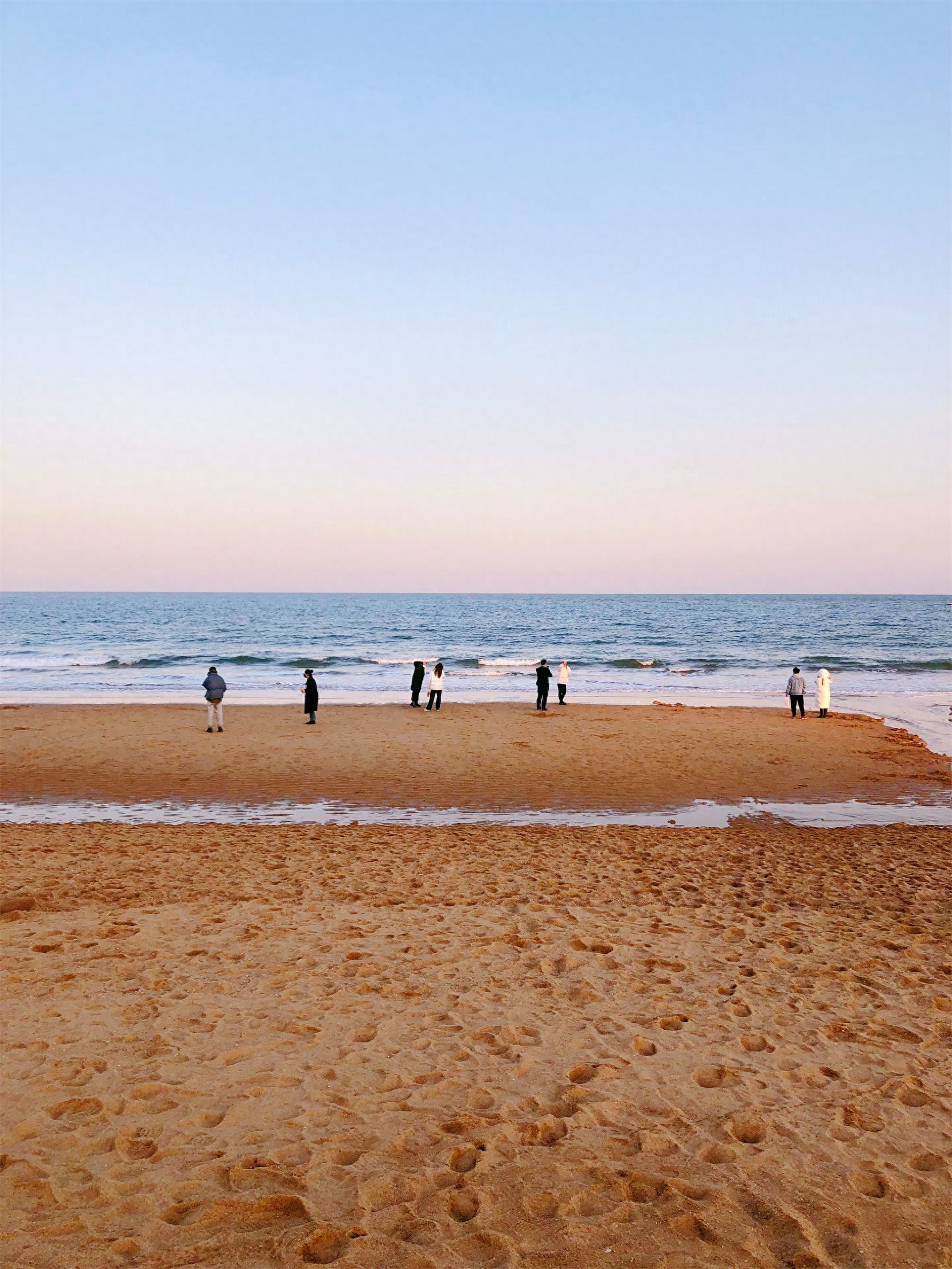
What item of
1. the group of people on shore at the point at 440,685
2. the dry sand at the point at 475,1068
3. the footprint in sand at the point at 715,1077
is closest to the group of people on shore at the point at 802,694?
the group of people on shore at the point at 440,685

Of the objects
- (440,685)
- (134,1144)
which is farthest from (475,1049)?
(440,685)

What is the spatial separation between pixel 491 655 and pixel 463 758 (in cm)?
3703

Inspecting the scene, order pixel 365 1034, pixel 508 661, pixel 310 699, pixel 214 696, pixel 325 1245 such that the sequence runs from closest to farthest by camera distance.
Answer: pixel 325 1245
pixel 365 1034
pixel 214 696
pixel 310 699
pixel 508 661

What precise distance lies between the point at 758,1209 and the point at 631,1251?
66 cm

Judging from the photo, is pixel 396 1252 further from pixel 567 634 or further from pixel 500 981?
pixel 567 634

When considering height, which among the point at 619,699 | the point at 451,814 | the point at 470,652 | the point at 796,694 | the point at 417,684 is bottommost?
the point at 470,652

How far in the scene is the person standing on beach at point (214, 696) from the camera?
20062 millimetres

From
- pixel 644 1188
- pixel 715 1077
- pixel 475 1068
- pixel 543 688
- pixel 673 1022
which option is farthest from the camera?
pixel 543 688

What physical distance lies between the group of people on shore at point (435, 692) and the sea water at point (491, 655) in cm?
278

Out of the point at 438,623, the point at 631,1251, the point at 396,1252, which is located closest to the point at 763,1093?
the point at 631,1251

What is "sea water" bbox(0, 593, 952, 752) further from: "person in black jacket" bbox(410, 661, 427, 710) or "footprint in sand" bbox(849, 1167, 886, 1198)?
"footprint in sand" bbox(849, 1167, 886, 1198)

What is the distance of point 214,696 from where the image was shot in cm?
2008

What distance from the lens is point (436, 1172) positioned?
397cm

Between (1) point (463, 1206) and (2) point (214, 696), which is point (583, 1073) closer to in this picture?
(1) point (463, 1206)
